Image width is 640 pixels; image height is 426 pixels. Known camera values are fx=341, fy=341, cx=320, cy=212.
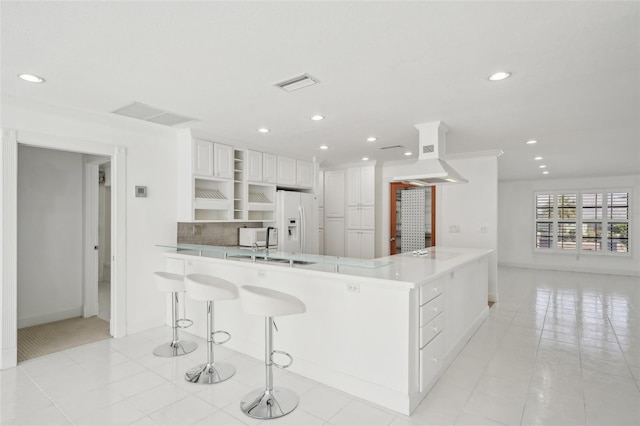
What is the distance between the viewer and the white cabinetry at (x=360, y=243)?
6.68 m

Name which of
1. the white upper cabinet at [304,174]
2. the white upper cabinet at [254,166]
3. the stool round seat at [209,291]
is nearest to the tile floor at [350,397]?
the stool round seat at [209,291]

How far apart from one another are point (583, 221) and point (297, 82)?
31.4 feet

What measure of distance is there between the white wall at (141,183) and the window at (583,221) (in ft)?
31.4

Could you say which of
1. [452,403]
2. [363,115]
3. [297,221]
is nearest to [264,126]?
[363,115]

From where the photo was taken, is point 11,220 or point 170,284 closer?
point 11,220

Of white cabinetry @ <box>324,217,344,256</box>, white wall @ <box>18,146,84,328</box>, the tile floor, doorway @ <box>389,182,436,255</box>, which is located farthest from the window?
white wall @ <box>18,146,84,328</box>

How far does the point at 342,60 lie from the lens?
2.30 metres

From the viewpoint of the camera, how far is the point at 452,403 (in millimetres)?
2551

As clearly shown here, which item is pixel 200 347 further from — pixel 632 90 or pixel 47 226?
pixel 632 90

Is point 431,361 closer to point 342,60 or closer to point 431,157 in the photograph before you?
point 431,157

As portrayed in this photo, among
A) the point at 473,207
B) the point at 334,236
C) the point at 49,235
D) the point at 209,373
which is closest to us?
the point at 209,373

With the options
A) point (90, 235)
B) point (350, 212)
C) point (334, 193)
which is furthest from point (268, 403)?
point (334, 193)

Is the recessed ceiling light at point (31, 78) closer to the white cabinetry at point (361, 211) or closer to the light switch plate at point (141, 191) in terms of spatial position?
the light switch plate at point (141, 191)

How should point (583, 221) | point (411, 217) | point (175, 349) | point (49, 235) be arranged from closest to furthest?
point (175, 349)
point (49, 235)
point (411, 217)
point (583, 221)
